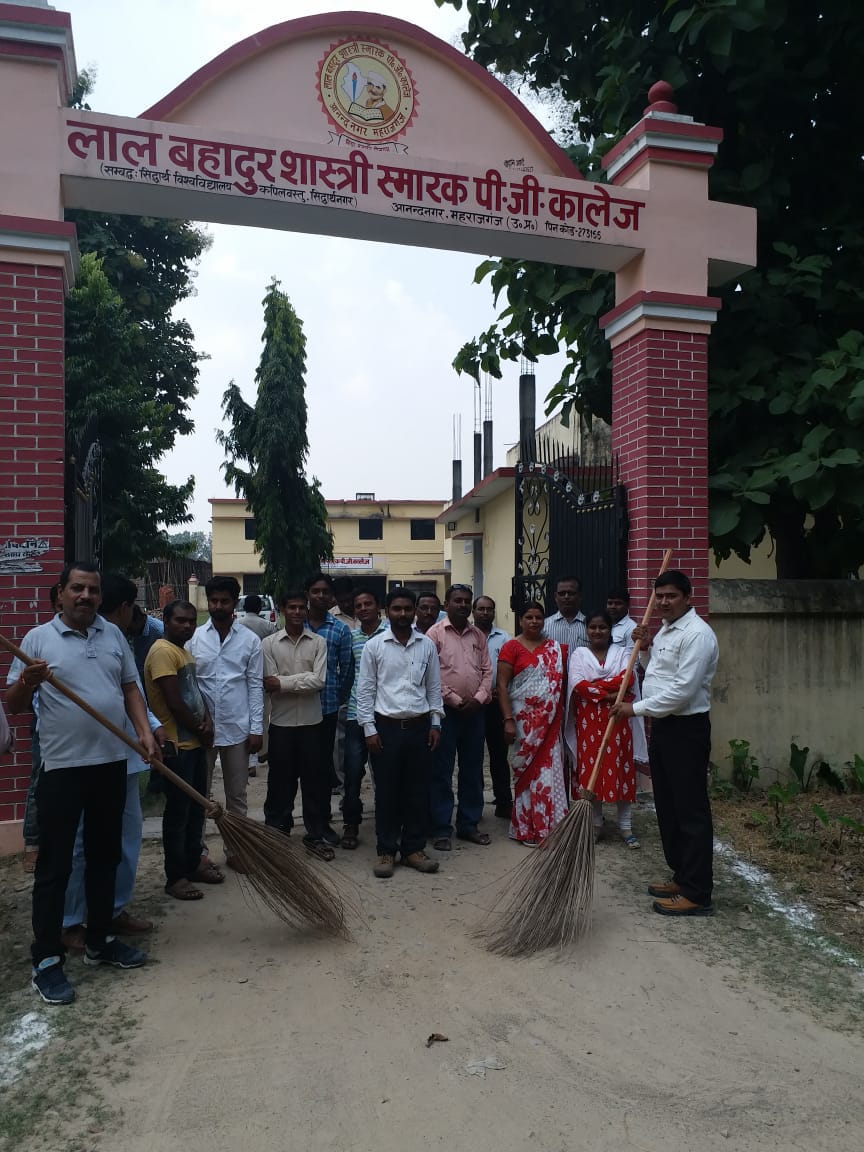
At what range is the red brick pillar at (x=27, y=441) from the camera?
5246mm

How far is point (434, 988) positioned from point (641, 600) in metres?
3.46

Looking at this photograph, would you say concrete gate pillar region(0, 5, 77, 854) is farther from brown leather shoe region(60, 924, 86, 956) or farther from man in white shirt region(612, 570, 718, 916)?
man in white shirt region(612, 570, 718, 916)

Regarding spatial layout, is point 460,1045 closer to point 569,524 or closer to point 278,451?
point 569,524

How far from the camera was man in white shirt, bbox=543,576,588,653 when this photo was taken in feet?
20.7

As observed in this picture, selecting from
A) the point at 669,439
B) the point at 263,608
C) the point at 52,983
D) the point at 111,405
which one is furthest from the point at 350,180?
the point at 111,405

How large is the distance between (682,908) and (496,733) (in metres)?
2.07

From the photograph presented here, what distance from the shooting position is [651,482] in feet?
21.5

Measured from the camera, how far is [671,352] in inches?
261

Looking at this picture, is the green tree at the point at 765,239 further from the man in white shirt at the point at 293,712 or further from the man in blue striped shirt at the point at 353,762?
the man in white shirt at the point at 293,712

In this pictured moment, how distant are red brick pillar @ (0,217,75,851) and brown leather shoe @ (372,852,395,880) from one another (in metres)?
2.07

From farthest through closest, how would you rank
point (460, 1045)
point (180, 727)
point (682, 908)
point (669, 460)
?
point (669, 460) < point (180, 727) < point (682, 908) < point (460, 1045)

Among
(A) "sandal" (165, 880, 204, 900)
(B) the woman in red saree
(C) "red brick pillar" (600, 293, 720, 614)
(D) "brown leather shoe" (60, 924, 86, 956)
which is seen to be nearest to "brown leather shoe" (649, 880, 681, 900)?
(B) the woman in red saree

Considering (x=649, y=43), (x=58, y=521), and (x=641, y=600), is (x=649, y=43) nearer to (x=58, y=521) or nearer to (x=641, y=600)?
(x=641, y=600)

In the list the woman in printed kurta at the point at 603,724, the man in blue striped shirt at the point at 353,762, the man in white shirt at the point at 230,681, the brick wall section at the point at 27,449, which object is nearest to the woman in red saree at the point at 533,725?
the woman in printed kurta at the point at 603,724
